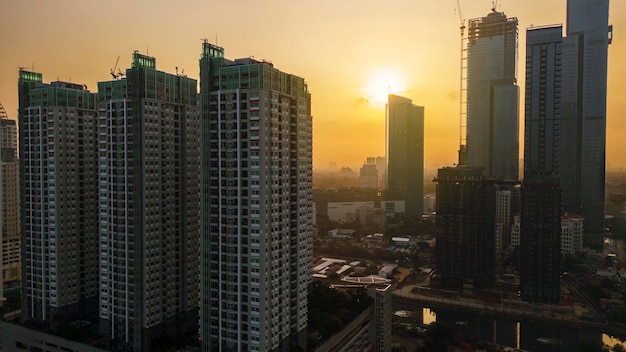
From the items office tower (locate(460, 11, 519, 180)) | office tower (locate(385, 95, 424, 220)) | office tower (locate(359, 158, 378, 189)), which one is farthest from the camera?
office tower (locate(385, 95, 424, 220))

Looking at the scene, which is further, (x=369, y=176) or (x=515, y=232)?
(x=369, y=176)

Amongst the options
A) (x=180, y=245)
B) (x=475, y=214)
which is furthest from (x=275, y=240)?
(x=475, y=214)

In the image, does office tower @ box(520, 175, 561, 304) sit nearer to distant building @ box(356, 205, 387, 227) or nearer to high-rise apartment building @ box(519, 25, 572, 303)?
high-rise apartment building @ box(519, 25, 572, 303)

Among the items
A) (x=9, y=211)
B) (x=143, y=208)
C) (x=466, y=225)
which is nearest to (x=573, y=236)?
(x=466, y=225)

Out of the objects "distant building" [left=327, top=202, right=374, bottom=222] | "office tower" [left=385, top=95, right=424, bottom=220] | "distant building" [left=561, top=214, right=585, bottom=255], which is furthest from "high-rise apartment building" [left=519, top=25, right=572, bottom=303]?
"distant building" [left=327, top=202, right=374, bottom=222]

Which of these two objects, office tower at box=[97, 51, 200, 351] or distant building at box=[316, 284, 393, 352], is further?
distant building at box=[316, 284, 393, 352]

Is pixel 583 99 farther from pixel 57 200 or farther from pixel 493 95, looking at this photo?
pixel 57 200

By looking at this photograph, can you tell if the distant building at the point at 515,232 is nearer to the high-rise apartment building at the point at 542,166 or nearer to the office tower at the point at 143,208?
the high-rise apartment building at the point at 542,166
